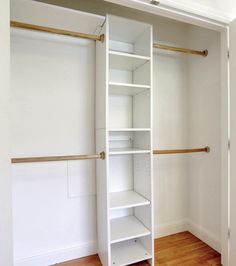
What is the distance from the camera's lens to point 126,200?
1663mm

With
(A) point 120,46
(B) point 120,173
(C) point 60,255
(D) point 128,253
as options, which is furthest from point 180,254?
(A) point 120,46

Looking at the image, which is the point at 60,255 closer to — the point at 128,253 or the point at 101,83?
the point at 128,253

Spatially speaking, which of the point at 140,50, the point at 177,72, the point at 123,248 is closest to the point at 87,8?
the point at 140,50

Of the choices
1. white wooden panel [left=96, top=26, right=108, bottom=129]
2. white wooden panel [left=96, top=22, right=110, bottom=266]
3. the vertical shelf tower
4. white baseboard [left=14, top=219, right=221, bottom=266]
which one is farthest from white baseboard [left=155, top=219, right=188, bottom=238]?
white wooden panel [left=96, top=26, right=108, bottom=129]

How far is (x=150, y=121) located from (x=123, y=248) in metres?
1.21

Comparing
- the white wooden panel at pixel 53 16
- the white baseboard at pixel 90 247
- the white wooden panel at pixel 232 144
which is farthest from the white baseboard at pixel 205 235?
the white wooden panel at pixel 53 16

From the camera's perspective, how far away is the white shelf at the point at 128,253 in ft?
5.19

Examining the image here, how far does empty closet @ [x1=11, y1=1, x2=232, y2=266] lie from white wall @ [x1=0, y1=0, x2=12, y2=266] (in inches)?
20.8

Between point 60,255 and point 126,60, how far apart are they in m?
1.88

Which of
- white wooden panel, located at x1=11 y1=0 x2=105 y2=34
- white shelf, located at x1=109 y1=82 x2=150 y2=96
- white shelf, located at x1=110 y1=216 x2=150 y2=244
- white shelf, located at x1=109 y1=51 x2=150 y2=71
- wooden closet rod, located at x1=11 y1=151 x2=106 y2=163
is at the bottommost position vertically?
white shelf, located at x1=110 y1=216 x2=150 y2=244

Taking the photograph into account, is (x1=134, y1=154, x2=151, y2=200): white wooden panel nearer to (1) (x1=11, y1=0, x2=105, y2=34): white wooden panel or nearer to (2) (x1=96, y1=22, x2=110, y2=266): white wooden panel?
(2) (x1=96, y1=22, x2=110, y2=266): white wooden panel

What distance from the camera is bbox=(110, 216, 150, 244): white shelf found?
1569 millimetres

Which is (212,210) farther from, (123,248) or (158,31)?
(158,31)

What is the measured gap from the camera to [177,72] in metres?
2.16
